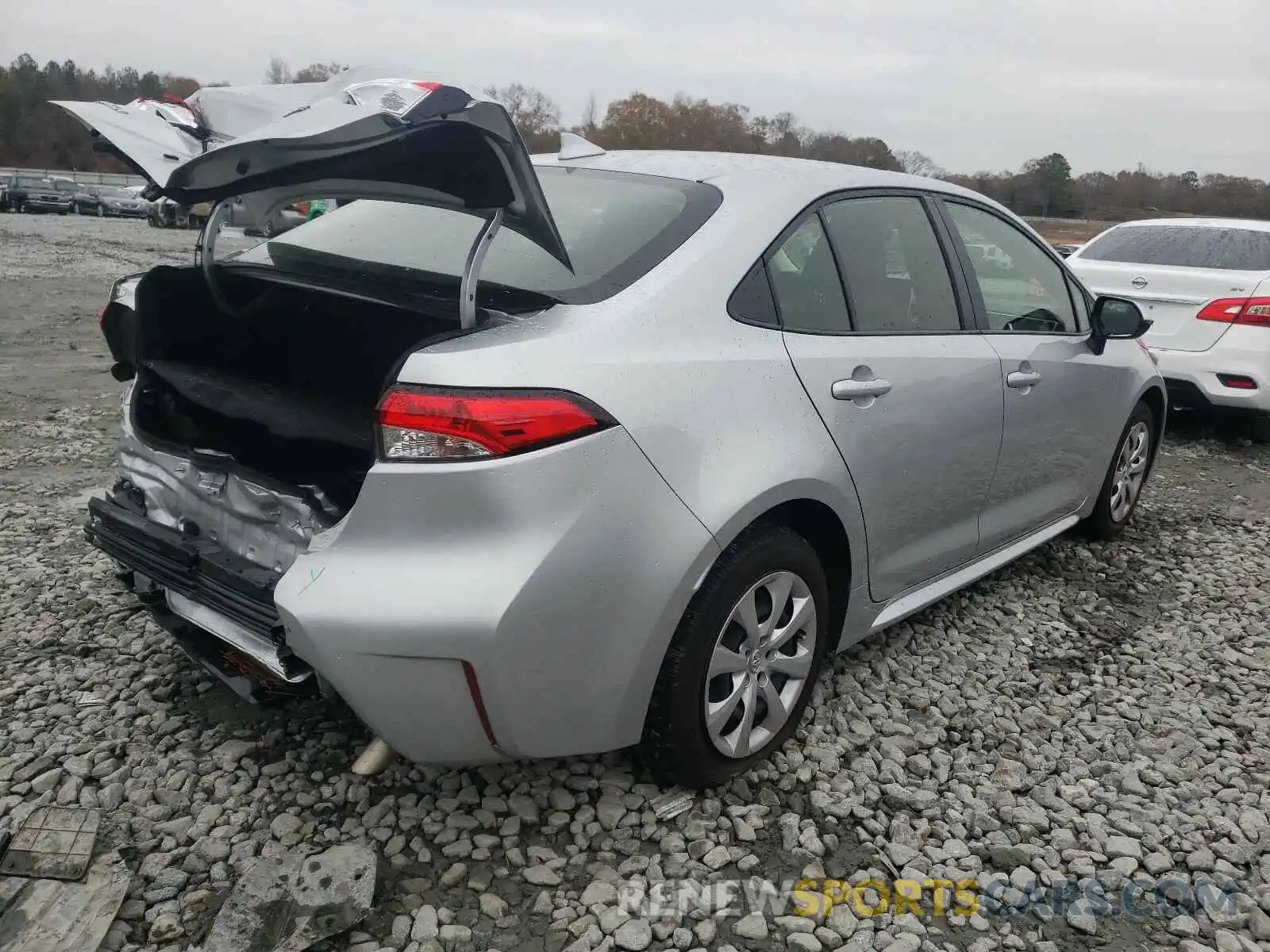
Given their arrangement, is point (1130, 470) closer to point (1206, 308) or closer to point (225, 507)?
point (1206, 308)

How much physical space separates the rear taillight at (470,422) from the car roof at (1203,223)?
719cm

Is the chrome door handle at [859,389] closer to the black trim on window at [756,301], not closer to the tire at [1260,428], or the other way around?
the black trim on window at [756,301]

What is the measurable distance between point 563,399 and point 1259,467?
19.9 ft

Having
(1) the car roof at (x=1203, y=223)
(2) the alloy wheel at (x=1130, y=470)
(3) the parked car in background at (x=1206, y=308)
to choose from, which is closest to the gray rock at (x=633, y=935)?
(2) the alloy wheel at (x=1130, y=470)

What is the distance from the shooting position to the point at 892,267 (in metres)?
2.98

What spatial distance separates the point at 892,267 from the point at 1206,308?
4.42 metres

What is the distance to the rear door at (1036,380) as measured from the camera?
3.35m

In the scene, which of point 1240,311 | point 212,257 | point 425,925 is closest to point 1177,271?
point 1240,311

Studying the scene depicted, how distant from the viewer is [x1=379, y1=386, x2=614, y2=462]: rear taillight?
75.9 inches

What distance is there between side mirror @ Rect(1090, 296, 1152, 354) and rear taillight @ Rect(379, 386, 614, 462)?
2.74m

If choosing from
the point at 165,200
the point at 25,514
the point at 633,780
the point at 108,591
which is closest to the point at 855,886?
the point at 633,780

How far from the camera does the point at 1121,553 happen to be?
455cm

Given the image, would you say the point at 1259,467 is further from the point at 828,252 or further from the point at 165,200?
the point at 165,200

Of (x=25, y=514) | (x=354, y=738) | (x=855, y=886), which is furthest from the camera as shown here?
(x=25, y=514)
